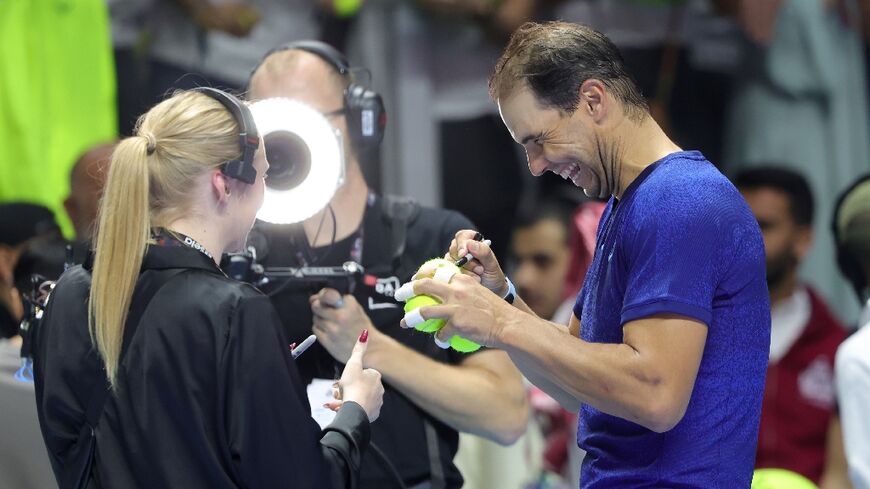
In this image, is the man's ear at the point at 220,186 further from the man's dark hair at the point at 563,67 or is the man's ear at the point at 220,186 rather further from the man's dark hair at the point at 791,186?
the man's dark hair at the point at 791,186

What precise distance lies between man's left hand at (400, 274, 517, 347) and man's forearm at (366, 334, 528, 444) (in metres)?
0.63

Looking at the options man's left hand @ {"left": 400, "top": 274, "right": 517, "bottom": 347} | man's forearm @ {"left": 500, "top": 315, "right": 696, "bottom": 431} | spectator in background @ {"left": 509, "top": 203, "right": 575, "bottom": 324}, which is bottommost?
spectator in background @ {"left": 509, "top": 203, "right": 575, "bottom": 324}

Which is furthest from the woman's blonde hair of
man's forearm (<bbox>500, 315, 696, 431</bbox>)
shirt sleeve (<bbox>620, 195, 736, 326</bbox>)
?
shirt sleeve (<bbox>620, 195, 736, 326</bbox>)

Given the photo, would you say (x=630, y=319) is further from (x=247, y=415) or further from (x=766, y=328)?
(x=247, y=415)

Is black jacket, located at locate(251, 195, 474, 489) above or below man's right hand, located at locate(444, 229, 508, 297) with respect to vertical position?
below

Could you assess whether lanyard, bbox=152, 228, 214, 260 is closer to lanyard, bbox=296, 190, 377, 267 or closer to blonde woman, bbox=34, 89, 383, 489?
blonde woman, bbox=34, 89, 383, 489

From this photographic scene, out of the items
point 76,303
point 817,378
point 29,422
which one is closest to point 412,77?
point 817,378

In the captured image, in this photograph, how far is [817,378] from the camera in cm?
390

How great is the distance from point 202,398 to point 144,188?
35 cm

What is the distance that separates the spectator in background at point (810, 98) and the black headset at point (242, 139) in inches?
106

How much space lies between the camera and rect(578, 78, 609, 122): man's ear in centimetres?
216

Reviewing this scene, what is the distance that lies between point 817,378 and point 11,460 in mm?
2290

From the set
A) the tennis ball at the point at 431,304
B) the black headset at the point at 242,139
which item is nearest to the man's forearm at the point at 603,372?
the tennis ball at the point at 431,304

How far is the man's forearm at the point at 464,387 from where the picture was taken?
271 centimetres
